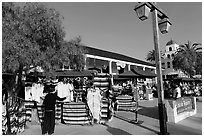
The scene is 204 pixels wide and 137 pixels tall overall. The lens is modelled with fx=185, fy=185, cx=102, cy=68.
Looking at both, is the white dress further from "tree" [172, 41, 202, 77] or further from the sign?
"tree" [172, 41, 202, 77]

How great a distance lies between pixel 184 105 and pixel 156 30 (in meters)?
3.44

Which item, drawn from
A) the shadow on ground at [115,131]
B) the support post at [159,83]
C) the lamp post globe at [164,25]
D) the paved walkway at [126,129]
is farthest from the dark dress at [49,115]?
the lamp post globe at [164,25]

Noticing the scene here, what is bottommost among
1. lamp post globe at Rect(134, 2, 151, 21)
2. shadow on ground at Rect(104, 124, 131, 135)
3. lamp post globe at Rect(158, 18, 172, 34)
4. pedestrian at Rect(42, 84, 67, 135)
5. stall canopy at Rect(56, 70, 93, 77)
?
shadow on ground at Rect(104, 124, 131, 135)

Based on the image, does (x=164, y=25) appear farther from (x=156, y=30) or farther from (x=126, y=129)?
(x=126, y=129)

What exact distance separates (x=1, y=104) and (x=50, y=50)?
3511 mm

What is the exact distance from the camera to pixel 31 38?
7254 mm

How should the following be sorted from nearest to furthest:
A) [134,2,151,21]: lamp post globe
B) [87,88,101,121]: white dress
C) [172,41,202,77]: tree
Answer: [134,2,151,21]: lamp post globe, [87,88,101,121]: white dress, [172,41,202,77]: tree

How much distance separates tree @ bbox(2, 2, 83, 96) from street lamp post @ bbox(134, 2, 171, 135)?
407 cm

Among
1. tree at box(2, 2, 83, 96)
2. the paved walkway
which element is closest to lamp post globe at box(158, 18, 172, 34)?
the paved walkway

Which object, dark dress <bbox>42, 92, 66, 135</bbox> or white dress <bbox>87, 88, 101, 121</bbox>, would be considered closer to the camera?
dark dress <bbox>42, 92, 66, 135</bbox>

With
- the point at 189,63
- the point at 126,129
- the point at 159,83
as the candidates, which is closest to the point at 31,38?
the point at 126,129

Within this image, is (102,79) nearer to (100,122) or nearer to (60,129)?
(100,122)

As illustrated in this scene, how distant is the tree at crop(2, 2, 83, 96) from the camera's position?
638cm

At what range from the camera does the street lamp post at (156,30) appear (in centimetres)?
482
